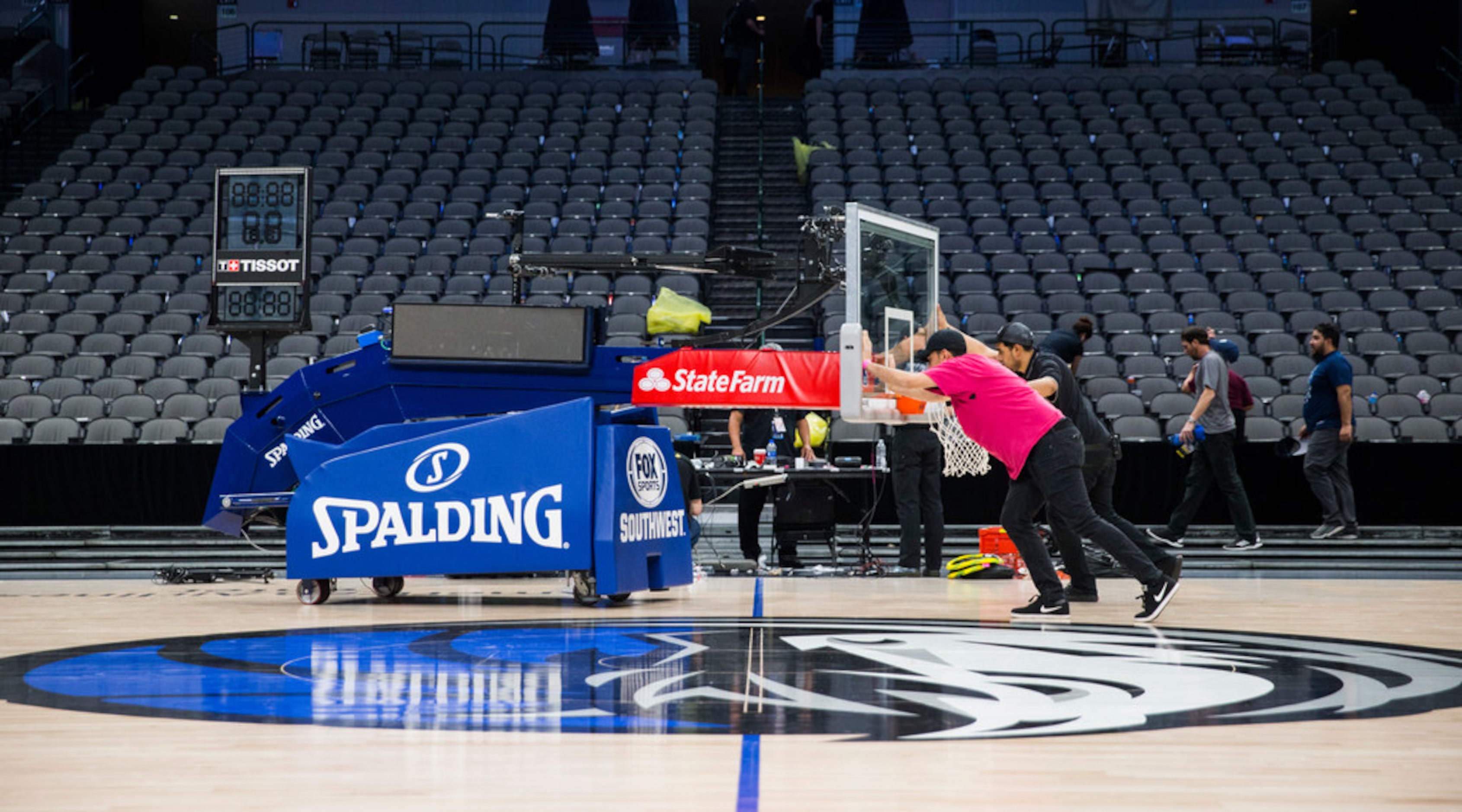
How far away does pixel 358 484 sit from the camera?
6914 millimetres

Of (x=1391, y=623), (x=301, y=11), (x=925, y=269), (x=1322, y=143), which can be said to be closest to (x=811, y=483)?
(x=925, y=269)

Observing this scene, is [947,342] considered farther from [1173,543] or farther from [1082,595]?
[1173,543]

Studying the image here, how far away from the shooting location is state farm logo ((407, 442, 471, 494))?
6.82m

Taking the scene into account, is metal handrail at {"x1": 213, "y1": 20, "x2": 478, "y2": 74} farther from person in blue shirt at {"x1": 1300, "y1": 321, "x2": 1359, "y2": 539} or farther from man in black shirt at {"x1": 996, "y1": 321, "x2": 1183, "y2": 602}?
man in black shirt at {"x1": 996, "y1": 321, "x2": 1183, "y2": 602}

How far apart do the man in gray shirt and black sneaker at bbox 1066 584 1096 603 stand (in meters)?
3.00

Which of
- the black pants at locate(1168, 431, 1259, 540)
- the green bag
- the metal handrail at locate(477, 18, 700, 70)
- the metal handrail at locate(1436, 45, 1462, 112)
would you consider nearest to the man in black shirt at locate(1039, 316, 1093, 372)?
the black pants at locate(1168, 431, 1259, 540)

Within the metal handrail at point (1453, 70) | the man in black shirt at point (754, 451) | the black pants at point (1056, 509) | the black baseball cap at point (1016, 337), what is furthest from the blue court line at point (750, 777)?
the metal handrail at point (1453, 70)

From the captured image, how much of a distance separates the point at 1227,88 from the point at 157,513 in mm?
14826

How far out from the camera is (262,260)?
26.3 ft

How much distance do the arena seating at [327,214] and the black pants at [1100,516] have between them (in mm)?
4886

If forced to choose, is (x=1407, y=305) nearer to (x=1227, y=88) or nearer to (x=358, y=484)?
(x=1227, y=88)

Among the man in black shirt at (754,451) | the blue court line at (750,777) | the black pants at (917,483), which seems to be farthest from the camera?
the man in black shirt at (754,451)

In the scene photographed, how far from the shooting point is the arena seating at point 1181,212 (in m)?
12.3

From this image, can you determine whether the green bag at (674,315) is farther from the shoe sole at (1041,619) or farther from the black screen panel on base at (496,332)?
the shoe sole at (1041,619)
